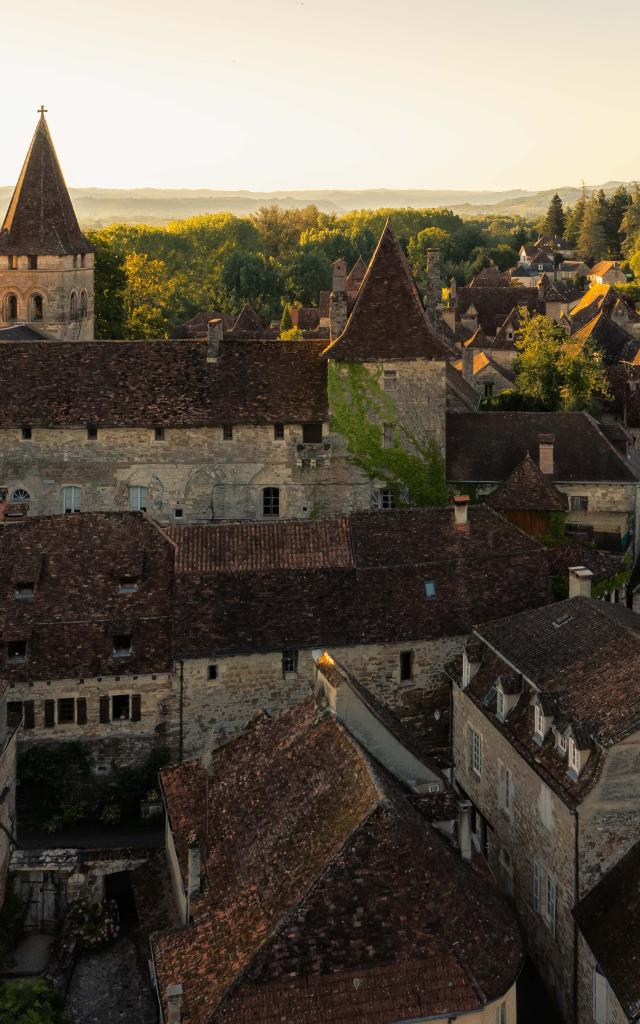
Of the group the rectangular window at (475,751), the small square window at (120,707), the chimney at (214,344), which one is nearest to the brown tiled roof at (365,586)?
the small square window at (120,707)

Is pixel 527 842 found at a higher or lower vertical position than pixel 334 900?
lower

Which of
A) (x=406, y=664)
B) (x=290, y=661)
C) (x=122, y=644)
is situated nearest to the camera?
(x=122, y=644)

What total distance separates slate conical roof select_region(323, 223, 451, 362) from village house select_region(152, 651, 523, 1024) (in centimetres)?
2202

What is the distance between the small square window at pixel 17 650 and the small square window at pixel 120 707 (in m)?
2.68

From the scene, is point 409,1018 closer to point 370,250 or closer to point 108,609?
point 108,609

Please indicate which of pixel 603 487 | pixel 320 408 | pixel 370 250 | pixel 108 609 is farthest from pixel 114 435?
pixel 370 250

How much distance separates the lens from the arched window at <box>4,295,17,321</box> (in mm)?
66812

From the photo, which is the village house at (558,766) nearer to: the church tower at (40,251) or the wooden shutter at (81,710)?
the wooden shutter at (81,710)

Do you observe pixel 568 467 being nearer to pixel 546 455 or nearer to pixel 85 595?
pixel 546 455

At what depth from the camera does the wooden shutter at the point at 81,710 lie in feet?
111

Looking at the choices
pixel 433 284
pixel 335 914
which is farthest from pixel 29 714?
pixel 433 284

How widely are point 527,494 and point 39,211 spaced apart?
115ft

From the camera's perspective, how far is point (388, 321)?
153ft

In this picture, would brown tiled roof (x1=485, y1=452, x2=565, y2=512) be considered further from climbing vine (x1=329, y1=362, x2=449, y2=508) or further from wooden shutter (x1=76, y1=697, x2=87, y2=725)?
wooden shutter (x1=76, y1=697, x2=87, y2=725)
